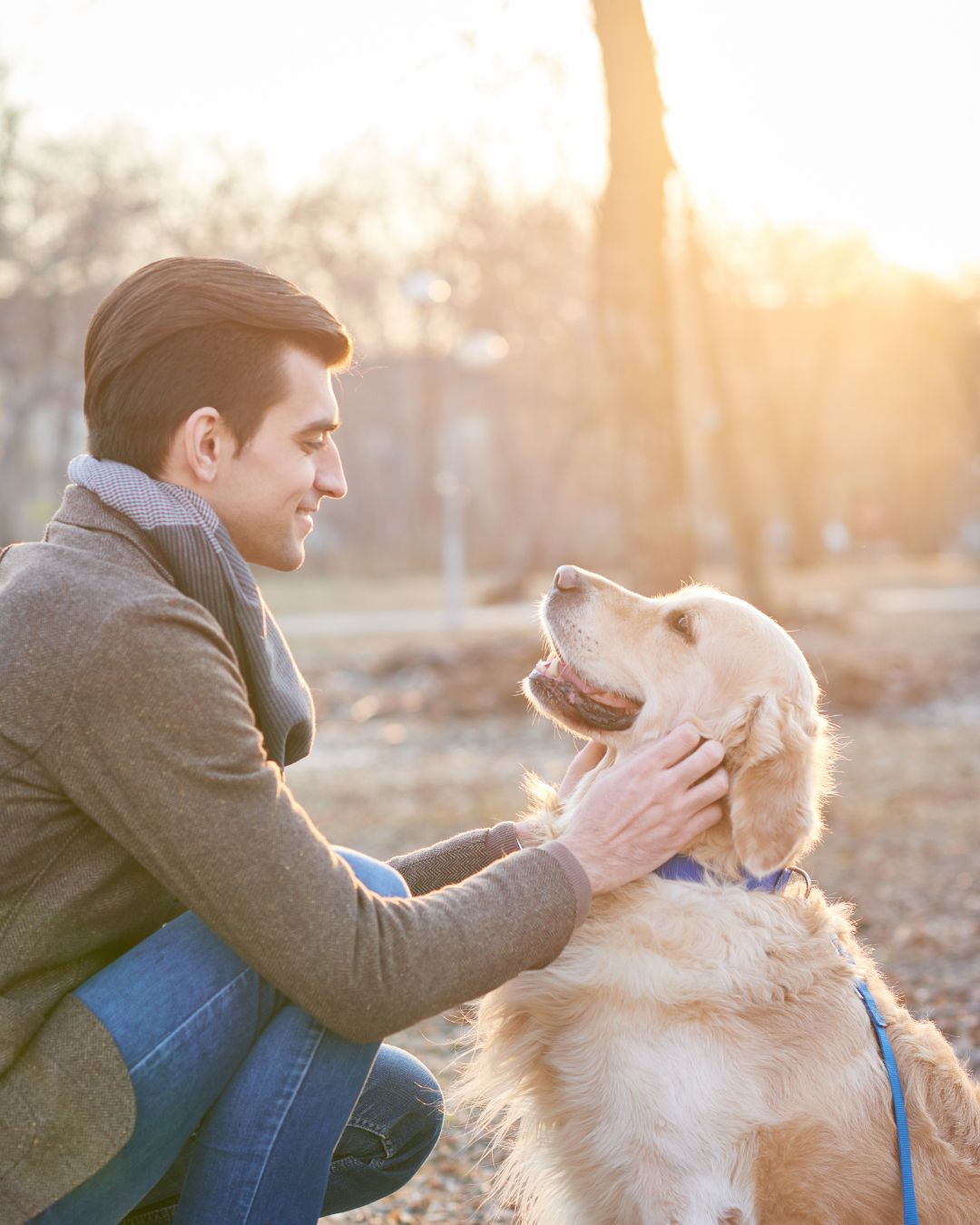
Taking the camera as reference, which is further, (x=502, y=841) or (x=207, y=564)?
(x=502, y=841)

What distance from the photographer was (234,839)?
1839 mm

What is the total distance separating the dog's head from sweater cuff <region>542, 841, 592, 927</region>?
1.52ft

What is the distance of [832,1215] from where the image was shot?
2.29m

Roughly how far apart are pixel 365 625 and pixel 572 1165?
16294 mm

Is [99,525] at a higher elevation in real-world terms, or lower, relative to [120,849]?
higher

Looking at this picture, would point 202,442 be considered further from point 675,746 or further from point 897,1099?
point 897,1099

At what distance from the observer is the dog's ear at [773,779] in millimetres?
2471

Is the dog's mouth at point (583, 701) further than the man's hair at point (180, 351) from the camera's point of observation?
Yes

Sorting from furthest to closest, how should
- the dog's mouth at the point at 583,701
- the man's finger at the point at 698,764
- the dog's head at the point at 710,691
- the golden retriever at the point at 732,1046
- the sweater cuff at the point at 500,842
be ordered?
the dog's mouth at the point at 583,701, the sweater cuff at the point at 500,842, the dog's head at the point at 710,691, the man's finger at the point at 698,764, the golden retriever at the point at 732,1046

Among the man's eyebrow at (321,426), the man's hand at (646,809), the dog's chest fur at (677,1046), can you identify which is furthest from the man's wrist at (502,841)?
the man's eyebrow at (321,426)

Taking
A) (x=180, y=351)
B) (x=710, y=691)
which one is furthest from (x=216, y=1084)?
(x=710, y=691)

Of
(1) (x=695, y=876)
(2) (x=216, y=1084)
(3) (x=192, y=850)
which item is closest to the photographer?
(3) (x=192, y=850)

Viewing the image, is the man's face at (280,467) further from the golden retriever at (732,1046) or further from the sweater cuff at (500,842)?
the golden retriever at (732,1046)

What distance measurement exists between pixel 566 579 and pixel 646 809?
0.75 metres
